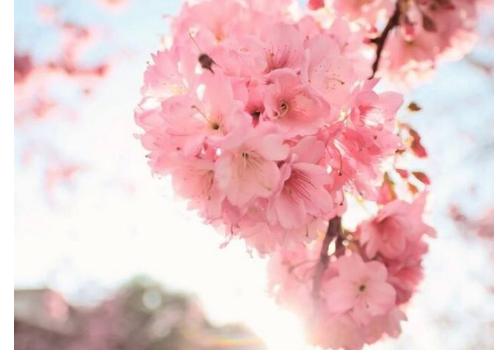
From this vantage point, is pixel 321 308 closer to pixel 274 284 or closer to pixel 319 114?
pixel 274 284

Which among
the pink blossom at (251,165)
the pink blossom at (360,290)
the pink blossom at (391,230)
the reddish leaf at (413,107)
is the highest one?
the reddish leaf at (413,107)

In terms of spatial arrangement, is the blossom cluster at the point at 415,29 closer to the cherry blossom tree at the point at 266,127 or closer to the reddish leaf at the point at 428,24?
the reddish leaf at the point at 428,24

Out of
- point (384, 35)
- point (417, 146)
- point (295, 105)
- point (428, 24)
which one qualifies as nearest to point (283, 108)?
point (295, 105)

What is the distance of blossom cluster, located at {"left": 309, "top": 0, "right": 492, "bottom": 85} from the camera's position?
1100mm

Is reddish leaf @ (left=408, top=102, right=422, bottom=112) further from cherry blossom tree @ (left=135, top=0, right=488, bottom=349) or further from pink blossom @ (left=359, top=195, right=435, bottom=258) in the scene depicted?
pink blossom @ (left=359, top=195, right=435, bottom=258)

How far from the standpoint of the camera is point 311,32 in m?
0.88

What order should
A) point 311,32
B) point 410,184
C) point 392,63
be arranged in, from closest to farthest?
point 311,32, point 410,184, point 392,63

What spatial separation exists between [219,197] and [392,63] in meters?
0.72

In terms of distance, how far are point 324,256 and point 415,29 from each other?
0.53 metres

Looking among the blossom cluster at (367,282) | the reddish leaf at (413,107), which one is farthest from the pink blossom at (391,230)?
the reddish leaf at (413,107)

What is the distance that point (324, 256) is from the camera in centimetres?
96

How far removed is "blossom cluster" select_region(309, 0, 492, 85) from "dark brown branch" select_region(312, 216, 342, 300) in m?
0.37

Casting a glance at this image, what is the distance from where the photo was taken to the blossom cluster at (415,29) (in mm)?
1100

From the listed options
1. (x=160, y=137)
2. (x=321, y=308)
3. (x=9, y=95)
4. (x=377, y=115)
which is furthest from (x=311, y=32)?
(x=9, y=95)
